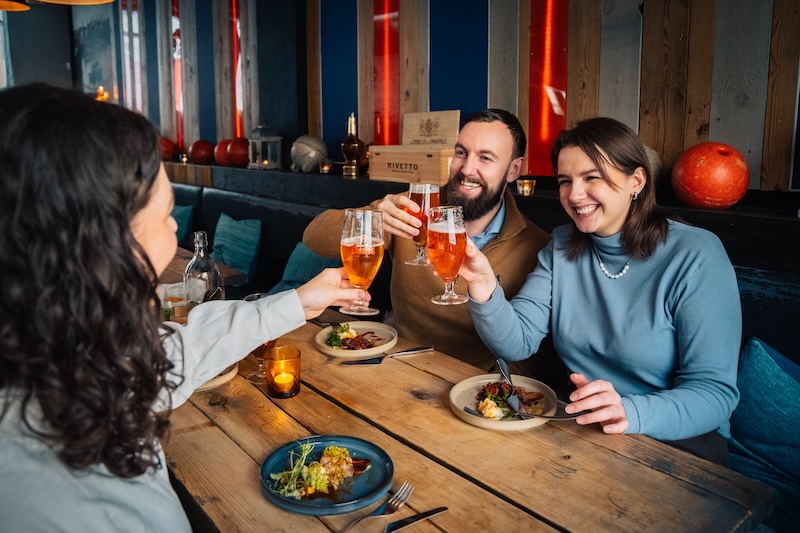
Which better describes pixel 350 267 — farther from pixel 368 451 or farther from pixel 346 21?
pixel 346 21

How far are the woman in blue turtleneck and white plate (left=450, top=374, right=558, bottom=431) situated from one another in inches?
6.2

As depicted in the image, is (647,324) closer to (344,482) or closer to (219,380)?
(344,482)

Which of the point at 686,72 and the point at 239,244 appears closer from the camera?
the point at 686,72

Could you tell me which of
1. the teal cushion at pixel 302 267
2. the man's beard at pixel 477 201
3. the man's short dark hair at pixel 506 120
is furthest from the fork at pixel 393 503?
the teal cushion at pixel 302 267

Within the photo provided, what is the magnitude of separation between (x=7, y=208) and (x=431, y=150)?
2756mm

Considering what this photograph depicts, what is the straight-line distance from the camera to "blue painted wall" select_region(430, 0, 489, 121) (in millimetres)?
3717

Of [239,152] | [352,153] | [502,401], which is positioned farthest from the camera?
[239,152]

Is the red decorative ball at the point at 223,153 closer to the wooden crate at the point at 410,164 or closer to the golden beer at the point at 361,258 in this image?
the wooden crate at the point at 410,164

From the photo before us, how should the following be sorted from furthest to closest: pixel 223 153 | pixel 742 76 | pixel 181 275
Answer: pixel 223 153 → pixel 181 275 → pixel 742 76

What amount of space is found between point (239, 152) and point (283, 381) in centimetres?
426

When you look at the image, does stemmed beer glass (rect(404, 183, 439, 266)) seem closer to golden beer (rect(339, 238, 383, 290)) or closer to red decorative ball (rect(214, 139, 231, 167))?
golden beer (rect(339, 238, 383, 290))

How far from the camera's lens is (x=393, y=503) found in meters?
1.06

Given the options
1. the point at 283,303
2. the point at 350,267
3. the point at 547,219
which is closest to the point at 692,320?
the point at 350,267

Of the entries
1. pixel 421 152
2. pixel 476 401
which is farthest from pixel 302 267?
pixel 476 401
